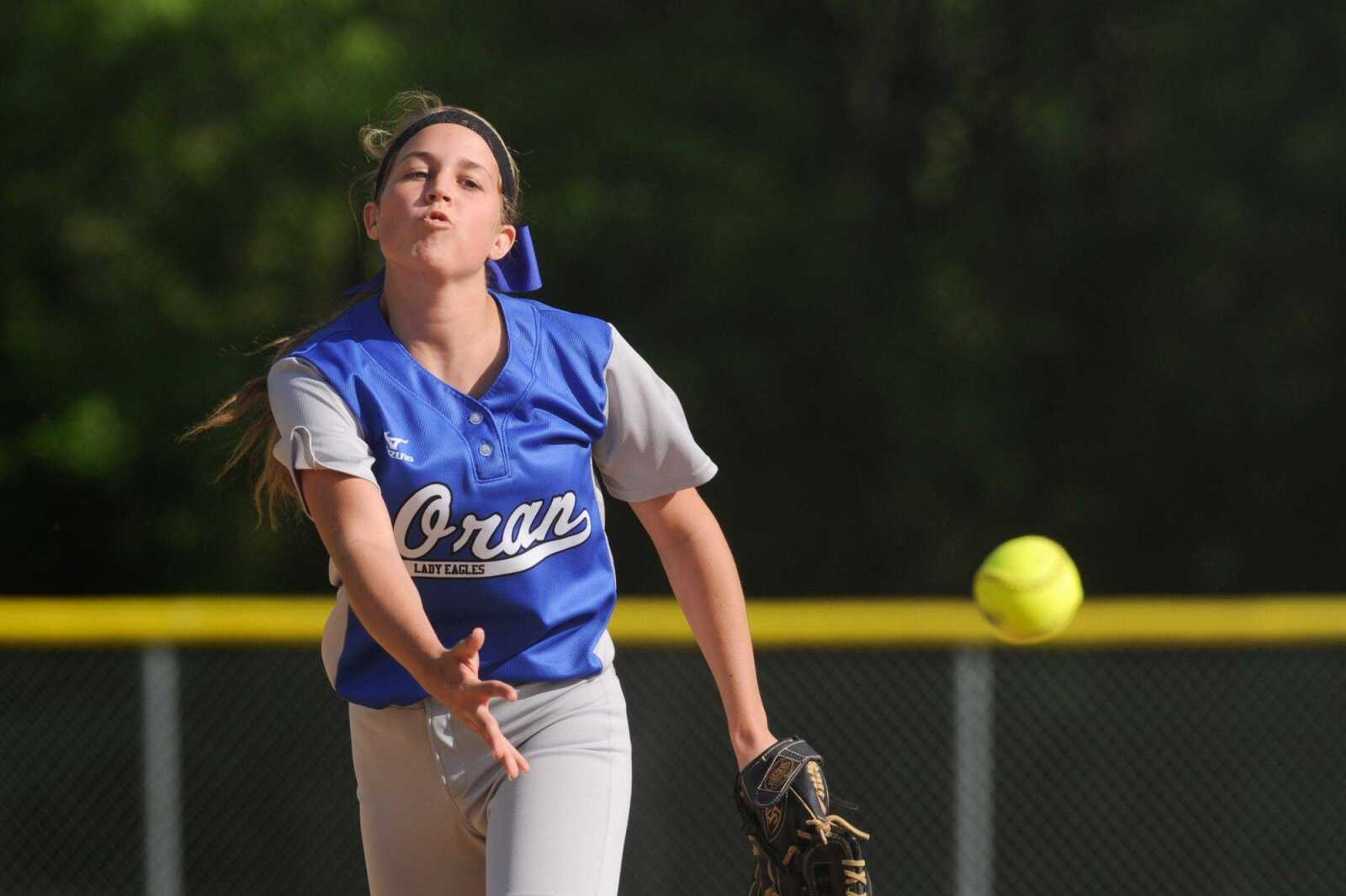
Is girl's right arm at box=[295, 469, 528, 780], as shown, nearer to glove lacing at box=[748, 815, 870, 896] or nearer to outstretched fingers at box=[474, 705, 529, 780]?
outstretched fingers at box=[474, 705, 529, 780]

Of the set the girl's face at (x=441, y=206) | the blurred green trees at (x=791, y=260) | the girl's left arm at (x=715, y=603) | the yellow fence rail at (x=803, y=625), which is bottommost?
the girl's left arm at (x=715, y=603)

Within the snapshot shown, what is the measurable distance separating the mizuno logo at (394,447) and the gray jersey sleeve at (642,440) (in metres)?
0.36

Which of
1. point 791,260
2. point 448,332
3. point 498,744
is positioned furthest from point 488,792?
point 791,260

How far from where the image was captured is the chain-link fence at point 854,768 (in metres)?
6.03

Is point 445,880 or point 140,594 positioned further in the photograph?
point 140,594

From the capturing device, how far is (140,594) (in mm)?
8258

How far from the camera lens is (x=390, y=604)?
2301 mm

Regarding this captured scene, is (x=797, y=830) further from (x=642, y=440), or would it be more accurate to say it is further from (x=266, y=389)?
(x=266, y=389)

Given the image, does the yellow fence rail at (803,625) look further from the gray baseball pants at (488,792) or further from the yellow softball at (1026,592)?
the gray baseball pants at (488,792)

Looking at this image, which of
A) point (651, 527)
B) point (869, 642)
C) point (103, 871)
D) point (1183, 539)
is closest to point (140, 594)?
point (103, 871)

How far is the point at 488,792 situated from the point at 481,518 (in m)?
0.40

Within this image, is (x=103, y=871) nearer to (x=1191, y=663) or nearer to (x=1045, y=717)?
(x=1045, y=717)

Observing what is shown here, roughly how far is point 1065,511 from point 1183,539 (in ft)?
1.95

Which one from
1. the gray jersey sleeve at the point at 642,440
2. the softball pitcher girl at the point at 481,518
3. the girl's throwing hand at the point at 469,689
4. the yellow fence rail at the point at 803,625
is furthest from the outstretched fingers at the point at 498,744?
the yellow fence rail at the point at 803,625
